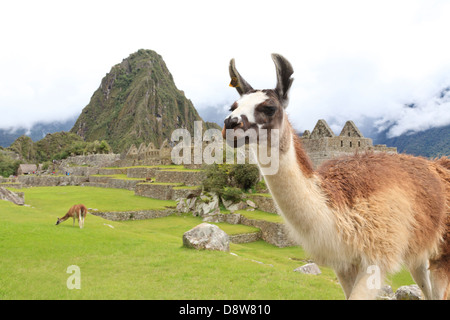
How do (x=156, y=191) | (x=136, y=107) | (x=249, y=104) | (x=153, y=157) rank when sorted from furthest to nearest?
(x=136, y=107) → (x=153, y=157) → (x=156, y=191) → (x=249, y=104)

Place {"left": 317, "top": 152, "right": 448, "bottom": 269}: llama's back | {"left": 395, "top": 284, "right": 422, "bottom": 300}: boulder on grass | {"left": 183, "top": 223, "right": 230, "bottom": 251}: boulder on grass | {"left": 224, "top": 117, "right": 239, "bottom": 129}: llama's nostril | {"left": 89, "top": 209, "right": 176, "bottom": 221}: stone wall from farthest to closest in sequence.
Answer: {"left": 89, "top": 209, "right": 176, "bottom": 221}: stone wall, {"left": 183, "top": 223, "right": 230, "bottom": 251}: boulder on grass, {"left": 395, "top": 284, "right": 422, "bottom": 300}: boulder on grass, {"left": 317, "top": 152, "right": 448, "bottom": 269}: llama's back, {"left": 224, "top": 117, "right": 239, "bottom": 129}: llama's nostril

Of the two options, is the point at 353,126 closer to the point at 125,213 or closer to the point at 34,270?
the point at 125,213

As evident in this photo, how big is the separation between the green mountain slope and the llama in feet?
453

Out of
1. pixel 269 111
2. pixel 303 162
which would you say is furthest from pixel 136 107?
pixel 269 111

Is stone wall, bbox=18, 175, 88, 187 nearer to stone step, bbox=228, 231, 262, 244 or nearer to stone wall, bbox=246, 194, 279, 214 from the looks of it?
stone wall, bbox=246, 194, 279, 214

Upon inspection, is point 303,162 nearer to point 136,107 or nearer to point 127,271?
point 127,271

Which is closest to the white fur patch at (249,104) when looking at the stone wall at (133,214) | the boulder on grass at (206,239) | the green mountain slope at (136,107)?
the boulder on grass at (206,239)

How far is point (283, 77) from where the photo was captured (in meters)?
2.11

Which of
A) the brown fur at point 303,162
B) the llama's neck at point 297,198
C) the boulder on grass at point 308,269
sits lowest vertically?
the boulder on grass at point 308,269

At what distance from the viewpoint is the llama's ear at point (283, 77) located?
2051 millimetres

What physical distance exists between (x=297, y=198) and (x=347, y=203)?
481 millimetres

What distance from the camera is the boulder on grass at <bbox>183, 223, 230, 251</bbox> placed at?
7.49 m

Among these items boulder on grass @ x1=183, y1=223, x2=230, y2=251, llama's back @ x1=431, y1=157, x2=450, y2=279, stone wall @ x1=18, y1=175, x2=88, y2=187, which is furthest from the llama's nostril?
stone wall @ x1=18, y1=175, x2=88, y2=187

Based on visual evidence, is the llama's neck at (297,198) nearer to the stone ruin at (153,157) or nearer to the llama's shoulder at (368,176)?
the llama's shoulder at (368,176)
